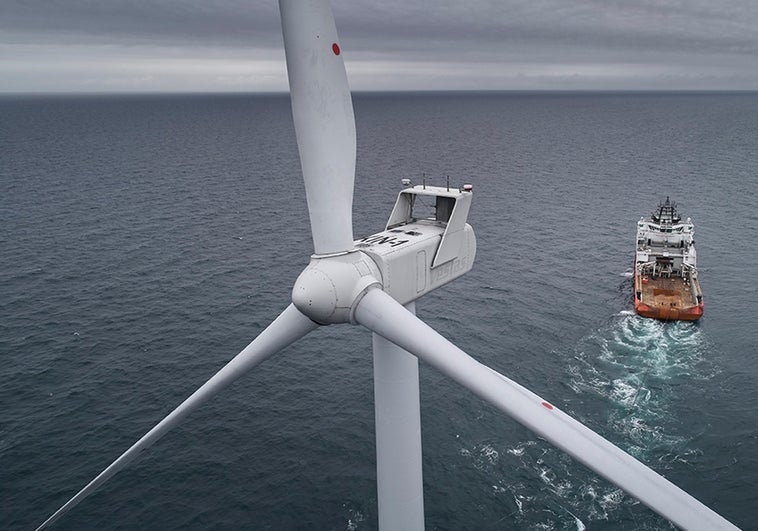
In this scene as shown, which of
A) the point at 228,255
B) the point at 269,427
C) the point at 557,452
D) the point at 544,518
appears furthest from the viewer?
the point at 228,255

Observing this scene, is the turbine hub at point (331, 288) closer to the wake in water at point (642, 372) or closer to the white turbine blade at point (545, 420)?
the white turbine blade at point (545, 420)

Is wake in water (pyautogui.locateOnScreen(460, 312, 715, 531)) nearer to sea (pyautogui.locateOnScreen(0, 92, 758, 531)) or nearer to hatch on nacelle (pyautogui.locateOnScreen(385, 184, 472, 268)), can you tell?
sea (pyautogui.locateOnScreen(0, 92, 758, 531))

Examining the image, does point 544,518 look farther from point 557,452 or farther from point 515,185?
point 515,185

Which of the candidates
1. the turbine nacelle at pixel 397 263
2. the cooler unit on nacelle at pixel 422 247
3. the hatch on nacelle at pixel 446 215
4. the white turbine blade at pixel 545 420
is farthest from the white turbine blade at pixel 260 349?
the hatch on nacelle at pixel 446 215

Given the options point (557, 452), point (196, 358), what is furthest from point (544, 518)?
point (196, 358)

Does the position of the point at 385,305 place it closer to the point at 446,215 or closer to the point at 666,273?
the point at 446,215

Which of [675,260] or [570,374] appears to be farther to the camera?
[675,260]

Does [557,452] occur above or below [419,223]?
below
